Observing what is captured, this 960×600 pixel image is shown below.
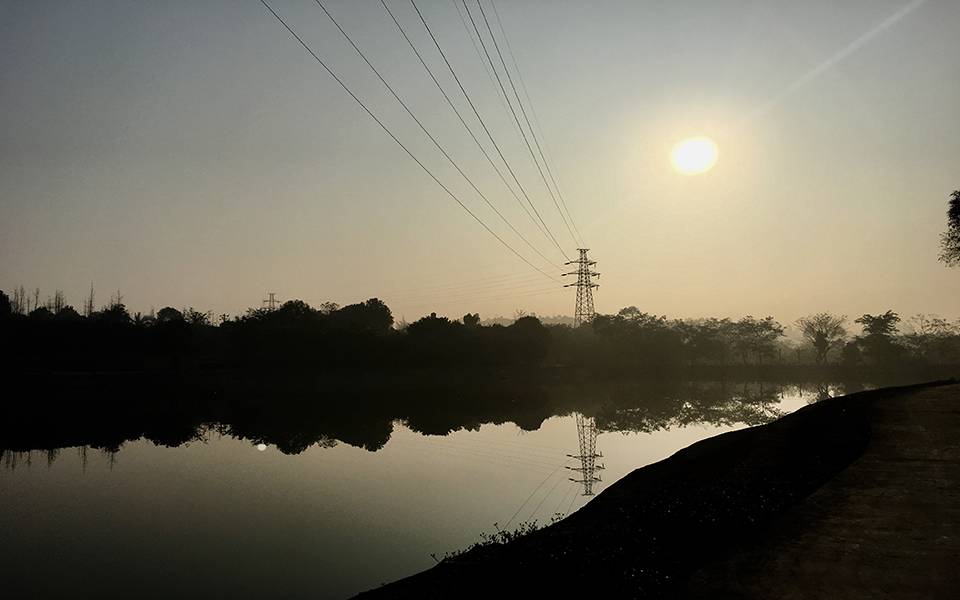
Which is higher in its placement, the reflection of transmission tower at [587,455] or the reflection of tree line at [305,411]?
the reflection of tree line at [305,411]

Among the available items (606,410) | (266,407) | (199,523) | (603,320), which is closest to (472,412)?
(606,410)

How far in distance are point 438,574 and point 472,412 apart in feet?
164

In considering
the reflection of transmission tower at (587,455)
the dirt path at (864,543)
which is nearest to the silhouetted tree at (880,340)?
the reflection of transmission tower at (587,455)

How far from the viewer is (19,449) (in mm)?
39656

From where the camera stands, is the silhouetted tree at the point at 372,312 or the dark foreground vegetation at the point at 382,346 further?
the silhouetted tree at the point at 372,312

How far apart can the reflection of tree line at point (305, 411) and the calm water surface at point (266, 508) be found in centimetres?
305

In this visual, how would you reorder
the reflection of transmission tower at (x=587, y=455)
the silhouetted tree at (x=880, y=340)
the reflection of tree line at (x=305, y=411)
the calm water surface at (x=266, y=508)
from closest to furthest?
the calm water surface at (x=266, y=508), the reflection of transmission tower at (x=587, y=455), the reflection of tree line at (x=305, y=411), the silhouetted tree at (x=880, y=340)

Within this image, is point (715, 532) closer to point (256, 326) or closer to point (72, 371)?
point (72, 371)

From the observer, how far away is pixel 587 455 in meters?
41.1

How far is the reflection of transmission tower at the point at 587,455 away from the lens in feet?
109

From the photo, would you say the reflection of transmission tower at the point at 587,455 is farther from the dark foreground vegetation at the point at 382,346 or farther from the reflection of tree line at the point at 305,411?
the dark foreground vegetation at the point at 382,346

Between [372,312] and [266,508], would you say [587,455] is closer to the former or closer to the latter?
[266,508]

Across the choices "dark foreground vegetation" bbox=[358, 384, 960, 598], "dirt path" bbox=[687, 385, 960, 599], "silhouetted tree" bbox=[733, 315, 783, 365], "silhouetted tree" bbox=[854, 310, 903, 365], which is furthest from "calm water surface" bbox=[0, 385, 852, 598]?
"silhouetted tree" bbox=[733, 315, 783, 365]

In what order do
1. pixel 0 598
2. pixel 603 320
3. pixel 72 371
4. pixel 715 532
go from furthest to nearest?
pixel 603 320, pixel 72 371, pixel 0 598, pixel 715 532
